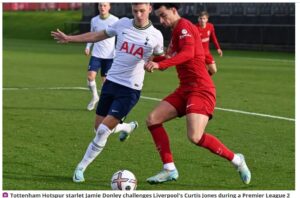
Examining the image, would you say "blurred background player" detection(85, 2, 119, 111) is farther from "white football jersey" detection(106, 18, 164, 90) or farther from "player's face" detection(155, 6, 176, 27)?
"player's face" detection(155, 6, 176, 27)

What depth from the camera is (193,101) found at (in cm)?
841

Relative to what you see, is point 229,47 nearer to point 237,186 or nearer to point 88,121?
point 88,121

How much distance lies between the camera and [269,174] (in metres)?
8.91

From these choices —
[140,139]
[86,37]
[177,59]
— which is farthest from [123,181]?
[140,139]

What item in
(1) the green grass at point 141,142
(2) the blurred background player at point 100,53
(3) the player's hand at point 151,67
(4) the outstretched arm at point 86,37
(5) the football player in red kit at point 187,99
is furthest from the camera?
(2) the blurred background player at point 100,53

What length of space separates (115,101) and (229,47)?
36073mm

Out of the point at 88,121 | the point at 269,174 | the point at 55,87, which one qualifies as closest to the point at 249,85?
the point at 55,87

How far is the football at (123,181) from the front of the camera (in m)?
7.92

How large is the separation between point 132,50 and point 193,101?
1136mm

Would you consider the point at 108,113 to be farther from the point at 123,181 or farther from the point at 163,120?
the point at 123,181

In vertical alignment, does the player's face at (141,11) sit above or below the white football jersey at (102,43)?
above

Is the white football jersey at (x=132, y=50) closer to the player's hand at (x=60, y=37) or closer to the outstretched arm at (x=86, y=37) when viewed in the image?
the outstretched arm at (x=86, y=37)

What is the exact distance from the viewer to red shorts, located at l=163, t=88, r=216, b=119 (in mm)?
8398

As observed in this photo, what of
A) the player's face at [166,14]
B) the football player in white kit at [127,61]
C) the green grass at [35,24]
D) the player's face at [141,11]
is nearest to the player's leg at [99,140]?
the football player in white kit at [127,61]
